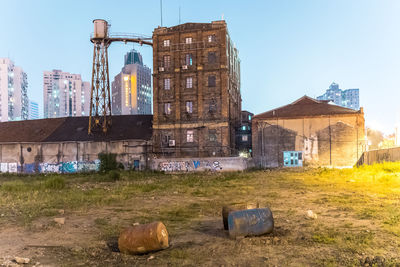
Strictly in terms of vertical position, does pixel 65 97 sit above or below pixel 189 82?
above

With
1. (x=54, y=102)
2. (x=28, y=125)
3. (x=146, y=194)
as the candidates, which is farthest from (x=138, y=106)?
(x=146, y=194)

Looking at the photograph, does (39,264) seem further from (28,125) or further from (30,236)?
(28,125)

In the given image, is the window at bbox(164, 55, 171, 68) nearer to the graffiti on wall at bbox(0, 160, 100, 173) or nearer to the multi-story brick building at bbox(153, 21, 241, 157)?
the multi-story brick building at bbox(153, 21, 241, 157)

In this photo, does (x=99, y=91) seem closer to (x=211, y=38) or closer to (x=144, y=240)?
(x=211, y=38)

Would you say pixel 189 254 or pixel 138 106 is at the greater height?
pixel 138 106

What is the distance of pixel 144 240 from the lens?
6.88m

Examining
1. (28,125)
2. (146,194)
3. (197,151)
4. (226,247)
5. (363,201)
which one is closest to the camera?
(226,247)

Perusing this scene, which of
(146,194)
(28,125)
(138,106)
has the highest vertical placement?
(138,106)

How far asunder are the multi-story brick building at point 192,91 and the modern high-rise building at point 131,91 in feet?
298

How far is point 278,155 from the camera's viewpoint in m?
36.3

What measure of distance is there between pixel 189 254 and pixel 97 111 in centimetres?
3520

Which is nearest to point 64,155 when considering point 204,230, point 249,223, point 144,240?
point 204,230

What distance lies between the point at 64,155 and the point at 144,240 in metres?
33.7

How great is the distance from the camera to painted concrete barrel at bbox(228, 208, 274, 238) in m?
7.64
